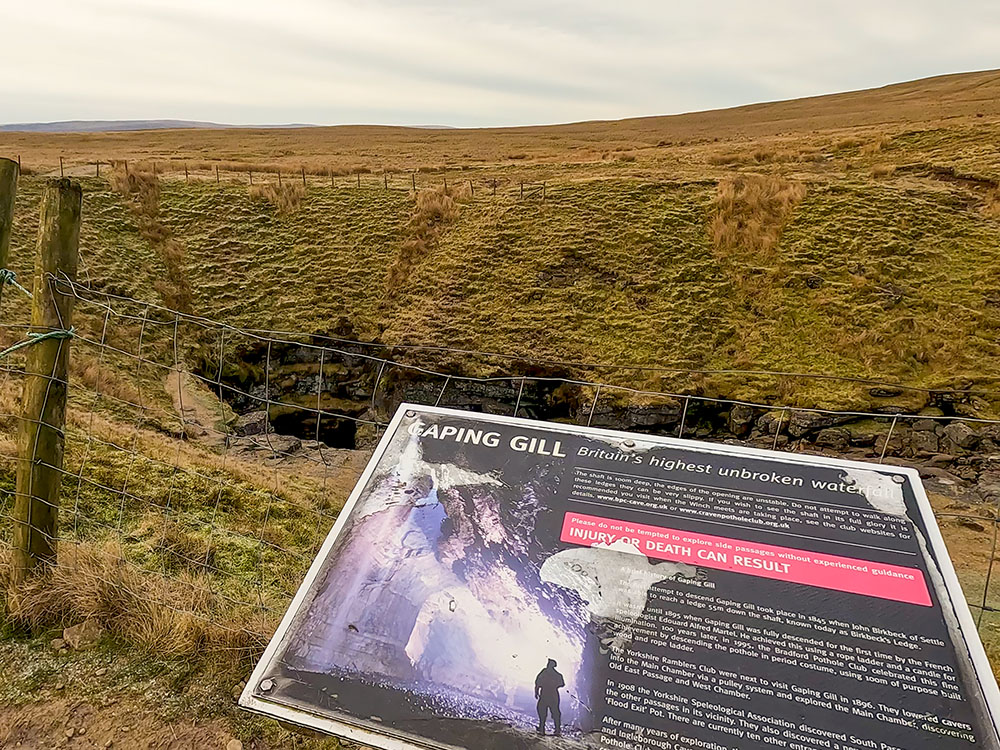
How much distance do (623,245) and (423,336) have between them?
243 inches

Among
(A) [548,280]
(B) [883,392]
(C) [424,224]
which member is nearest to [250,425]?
(A) [548,280]

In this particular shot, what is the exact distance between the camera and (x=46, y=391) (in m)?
3.68

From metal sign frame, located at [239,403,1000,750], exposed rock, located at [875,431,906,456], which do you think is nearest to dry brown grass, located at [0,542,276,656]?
metal sign frame, located at [239,403,1000,750]

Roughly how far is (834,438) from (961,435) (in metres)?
2.33

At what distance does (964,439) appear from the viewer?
39.2 ft

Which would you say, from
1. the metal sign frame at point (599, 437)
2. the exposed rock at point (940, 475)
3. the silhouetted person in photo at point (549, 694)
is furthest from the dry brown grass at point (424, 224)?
the silhouetted person in photo at point (549, 694)

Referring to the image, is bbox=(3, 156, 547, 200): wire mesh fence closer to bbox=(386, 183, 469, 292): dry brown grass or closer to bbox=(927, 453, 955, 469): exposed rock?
bbox=(386, 183, 469, 292): dry brown grass

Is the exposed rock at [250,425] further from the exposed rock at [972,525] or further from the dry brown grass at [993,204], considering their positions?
the dry brown grass at [993,204]

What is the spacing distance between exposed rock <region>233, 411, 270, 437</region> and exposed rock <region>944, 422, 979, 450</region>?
13735mm

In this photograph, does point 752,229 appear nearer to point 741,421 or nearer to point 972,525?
point 741,421

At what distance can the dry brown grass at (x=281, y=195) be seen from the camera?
19.8m

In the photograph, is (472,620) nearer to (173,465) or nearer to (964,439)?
(173,465)

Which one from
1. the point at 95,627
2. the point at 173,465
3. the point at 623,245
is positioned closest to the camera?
the point at 95,627

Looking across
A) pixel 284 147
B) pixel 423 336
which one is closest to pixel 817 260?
pixel 423 336
